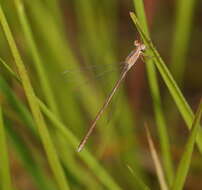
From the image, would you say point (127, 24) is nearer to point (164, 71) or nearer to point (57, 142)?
point (57, 142)

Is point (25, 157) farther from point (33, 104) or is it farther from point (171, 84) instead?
point (171, 84)

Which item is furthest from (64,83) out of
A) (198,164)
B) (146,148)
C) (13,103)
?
(13,103)

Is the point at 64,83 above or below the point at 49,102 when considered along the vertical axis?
below

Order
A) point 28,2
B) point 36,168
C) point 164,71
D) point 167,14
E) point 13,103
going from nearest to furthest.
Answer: point 164,71 < point 13,103 < point 36,168 < point 28,2 < point 167,14

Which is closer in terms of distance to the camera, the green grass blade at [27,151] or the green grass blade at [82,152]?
the green grass blade at [82,152]

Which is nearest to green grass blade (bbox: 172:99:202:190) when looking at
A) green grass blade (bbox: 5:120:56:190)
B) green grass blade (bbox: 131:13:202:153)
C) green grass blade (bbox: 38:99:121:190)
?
green grass blade (bbox: 131:13:202:153)

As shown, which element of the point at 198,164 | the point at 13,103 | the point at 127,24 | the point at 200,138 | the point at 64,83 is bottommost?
the point at 198,164

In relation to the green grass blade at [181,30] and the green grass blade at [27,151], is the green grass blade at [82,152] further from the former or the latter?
the green grass blade at [181,30]

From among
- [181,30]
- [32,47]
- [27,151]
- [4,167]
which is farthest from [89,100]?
→ [4,167]

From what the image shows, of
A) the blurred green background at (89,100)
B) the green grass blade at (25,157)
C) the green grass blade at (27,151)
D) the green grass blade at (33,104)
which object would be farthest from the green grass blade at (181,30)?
the green grass blade at (33,104)

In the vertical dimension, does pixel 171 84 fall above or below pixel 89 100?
above

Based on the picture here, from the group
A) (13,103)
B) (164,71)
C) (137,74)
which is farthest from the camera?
(137,74)
